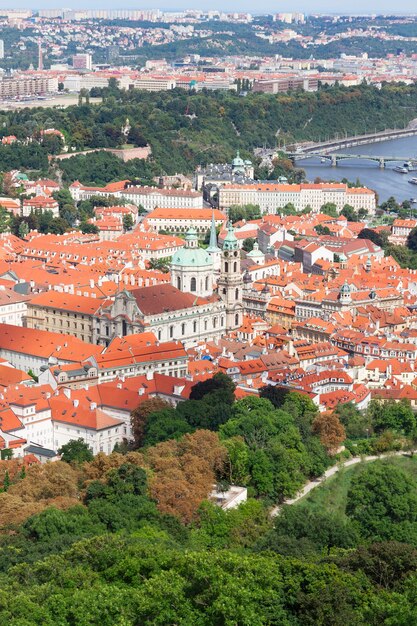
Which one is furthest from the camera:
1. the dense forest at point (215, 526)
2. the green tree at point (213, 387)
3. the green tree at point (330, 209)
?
the green tree at point (330, 209)

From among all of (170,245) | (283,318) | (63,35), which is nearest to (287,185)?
(170,245)

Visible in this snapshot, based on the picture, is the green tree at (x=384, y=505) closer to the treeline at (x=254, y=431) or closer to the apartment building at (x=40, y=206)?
the treeline at (x=254, y=431)

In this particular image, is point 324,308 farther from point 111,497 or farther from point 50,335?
point 111,497

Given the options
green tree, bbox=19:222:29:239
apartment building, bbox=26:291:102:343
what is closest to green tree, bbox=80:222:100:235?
green tree, bbox=19:222:29:239

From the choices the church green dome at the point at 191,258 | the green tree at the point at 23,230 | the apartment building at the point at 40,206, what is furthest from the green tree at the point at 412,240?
the church green dome at the point at 191,258

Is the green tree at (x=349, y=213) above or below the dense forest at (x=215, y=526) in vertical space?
below

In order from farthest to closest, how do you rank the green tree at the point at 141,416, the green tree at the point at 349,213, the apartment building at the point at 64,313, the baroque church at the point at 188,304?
the green tree at the point at 349,213, the apartment building at the point at 64,313, the baroque church at the point at 188,304, the green tree at the point at 141,416

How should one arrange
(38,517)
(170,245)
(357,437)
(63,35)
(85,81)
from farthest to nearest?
(63,35)
(85,81)
(170,245)
(357,437)
(38,517)

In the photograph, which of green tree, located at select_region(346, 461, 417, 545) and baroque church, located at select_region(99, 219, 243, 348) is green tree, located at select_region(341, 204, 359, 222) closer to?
baroque church, located at select_region(99, 219, 243, 348)
